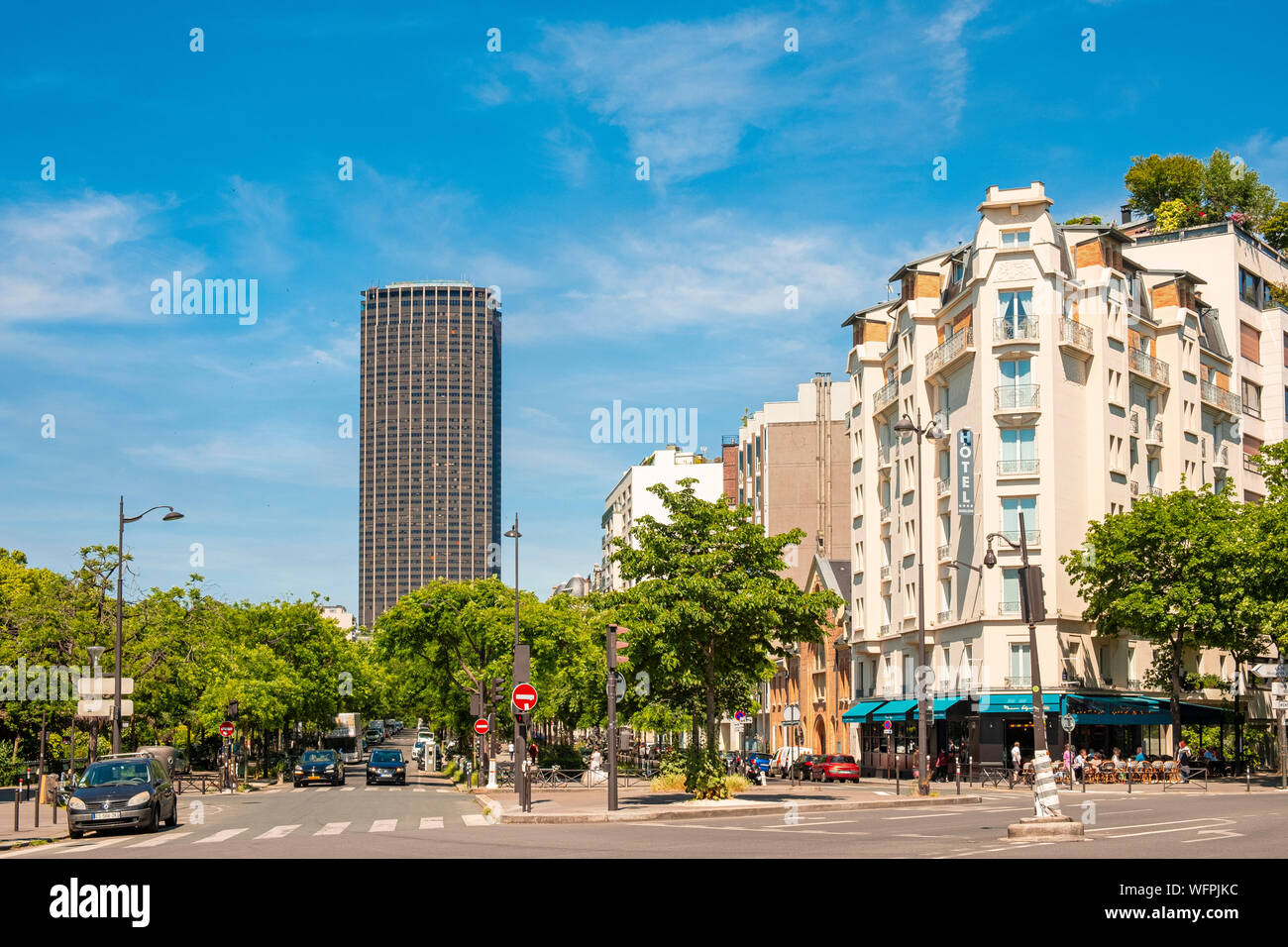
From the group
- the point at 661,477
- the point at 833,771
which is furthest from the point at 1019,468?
the point at 661,477

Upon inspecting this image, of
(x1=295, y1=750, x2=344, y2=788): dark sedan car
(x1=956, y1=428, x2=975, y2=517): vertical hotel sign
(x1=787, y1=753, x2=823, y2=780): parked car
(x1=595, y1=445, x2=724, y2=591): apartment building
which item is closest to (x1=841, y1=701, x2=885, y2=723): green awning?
(x1=787, y1=753, x2=823, y2=780): parked car

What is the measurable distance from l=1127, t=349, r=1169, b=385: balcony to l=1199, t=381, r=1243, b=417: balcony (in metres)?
4.59

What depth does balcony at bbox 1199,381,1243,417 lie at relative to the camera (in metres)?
69.6

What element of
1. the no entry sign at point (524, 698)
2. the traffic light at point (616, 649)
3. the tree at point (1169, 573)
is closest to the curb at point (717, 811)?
the no entry sign at point (524, 698)

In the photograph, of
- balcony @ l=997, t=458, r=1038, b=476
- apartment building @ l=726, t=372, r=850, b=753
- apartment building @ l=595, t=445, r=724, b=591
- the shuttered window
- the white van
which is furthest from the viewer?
apartment building @ l=595, t=445, r=724, b=591

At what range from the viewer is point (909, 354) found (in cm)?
6819

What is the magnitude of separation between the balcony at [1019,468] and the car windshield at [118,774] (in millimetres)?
40849

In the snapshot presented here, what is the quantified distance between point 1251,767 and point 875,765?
59.1 ft

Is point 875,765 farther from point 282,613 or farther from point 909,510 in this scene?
point 282,613

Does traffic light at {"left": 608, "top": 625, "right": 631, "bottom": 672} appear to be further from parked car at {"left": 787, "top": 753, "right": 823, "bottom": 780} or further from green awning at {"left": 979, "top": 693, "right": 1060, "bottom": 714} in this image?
green awning at {"left": 979, "top": 693, "right": 1060, "bottom": 714}

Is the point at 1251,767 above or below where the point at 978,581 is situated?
below

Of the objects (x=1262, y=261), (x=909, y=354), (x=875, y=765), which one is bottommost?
(x=875, y=765)
